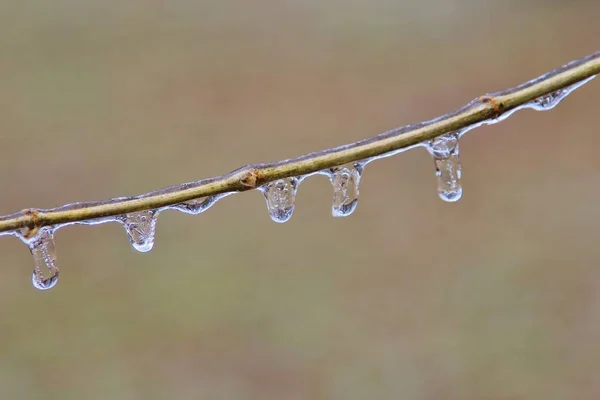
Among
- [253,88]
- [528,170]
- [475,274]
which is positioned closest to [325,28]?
[253,88]

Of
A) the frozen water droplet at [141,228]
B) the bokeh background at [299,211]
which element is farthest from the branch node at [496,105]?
the bokeh background at [299,211]

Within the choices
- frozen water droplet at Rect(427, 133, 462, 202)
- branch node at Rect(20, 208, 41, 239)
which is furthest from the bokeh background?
branch node at Rect(20, 208, 41, 239)

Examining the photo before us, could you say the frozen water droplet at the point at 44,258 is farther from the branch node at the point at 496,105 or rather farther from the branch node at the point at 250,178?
the branch node at the point at 496,105

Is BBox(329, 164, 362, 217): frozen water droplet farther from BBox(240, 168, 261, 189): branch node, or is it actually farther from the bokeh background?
the bokeh background

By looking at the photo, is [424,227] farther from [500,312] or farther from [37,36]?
[37,36]

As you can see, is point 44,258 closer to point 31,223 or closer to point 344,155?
point 31,223

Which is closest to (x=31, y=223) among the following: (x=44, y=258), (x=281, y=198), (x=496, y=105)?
(x=44, y=258)
